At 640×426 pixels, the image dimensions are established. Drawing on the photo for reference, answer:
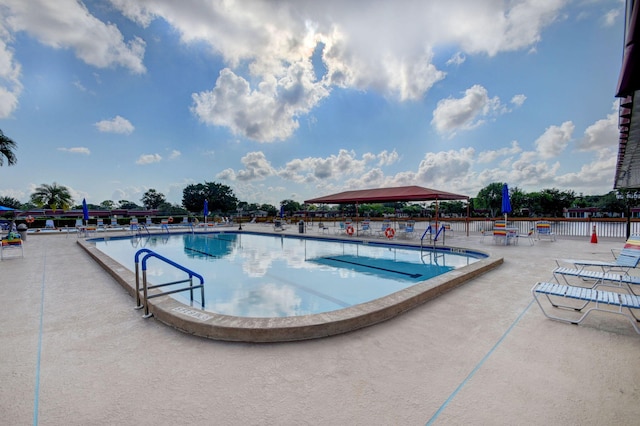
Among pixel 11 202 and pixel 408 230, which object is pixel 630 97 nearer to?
pixel 408 230

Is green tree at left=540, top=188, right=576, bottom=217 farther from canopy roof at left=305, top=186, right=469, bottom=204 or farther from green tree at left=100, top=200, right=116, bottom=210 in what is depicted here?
green tree at left=100, top=200, right=116, bottom=210

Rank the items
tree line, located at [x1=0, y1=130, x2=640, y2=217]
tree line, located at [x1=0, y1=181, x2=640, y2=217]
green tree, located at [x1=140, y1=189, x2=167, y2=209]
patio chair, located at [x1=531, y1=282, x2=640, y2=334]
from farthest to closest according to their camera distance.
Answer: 1. green tree, located at [x1=140, y1=189, x2=167, y2=209]
2. tree line, located at [x1=0, y1=130, x2=640, y2=217]
3. tree line, located at [x1=0, y1=181, x2=640, y2=217]
4. patio chair, located at [x1=531, y1=282, x2=640, y2=334]

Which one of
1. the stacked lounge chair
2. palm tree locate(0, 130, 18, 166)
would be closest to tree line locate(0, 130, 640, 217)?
palm tree locate(0, 130, 18, 166)

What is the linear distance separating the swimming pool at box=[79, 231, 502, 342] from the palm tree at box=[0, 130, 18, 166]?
→ 32.2 ft

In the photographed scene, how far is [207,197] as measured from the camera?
48438 mm

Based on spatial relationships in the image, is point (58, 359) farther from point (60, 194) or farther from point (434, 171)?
point (60, 194)

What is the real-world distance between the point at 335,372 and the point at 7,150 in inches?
825

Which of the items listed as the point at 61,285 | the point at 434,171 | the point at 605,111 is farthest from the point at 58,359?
the point at 434,171

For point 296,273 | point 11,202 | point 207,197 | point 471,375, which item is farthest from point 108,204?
point 471,375

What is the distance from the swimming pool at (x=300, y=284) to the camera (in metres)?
2.83

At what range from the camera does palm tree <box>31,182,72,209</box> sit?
28641 millimetres

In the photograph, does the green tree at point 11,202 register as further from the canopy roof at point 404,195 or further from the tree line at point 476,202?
the canopy roof at point 404,195

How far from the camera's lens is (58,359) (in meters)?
2.38

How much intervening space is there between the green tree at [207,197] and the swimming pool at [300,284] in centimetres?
3941
